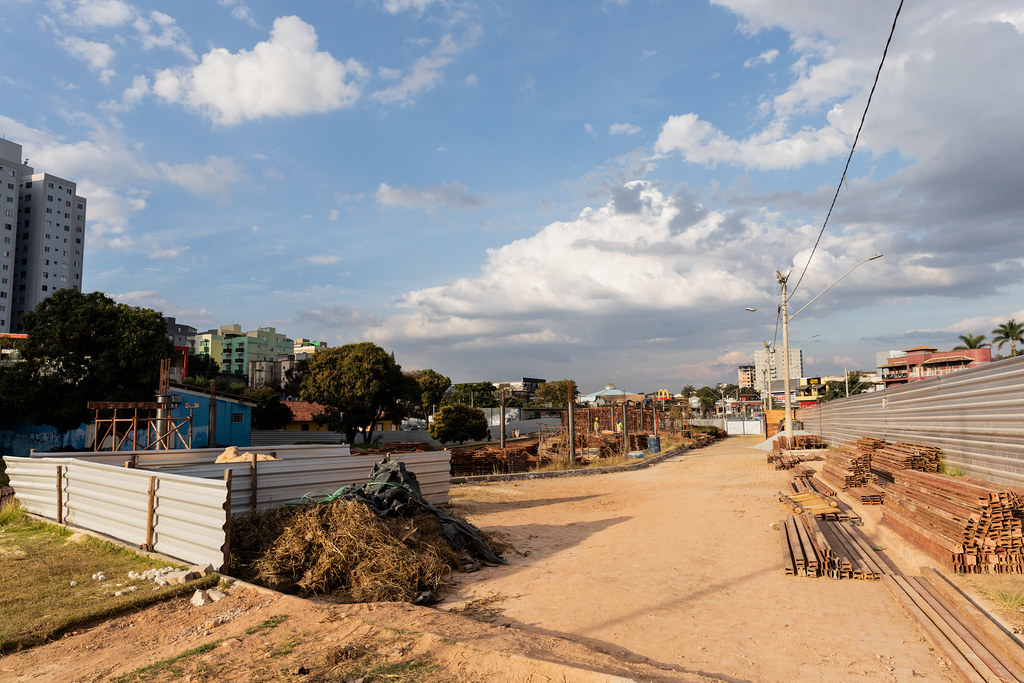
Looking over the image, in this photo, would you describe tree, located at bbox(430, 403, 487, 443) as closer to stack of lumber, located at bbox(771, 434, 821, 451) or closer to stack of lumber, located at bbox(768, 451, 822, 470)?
stack of lumber, located at bbox(771, 434, 821, 451)

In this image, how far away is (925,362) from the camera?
98.8 metres

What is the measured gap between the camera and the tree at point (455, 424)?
124 feet

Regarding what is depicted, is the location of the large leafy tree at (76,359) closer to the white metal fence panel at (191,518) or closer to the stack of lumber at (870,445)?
the white metal fence panel at (191,518)

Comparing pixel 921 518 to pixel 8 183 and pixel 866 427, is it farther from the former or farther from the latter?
pixel 8 183

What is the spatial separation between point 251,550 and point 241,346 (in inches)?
5947

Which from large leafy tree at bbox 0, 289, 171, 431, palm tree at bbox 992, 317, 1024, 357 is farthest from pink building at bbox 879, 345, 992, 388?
large leafy tree at bbox 0, 289, 171, 431

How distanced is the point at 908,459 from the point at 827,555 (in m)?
6.32

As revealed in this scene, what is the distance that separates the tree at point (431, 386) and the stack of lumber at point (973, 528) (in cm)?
5800

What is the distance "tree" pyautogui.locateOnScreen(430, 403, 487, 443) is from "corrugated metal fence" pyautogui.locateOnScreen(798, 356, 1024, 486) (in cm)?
2478

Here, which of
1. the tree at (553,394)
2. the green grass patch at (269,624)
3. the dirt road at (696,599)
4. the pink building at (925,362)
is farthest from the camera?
the tree at (553,394)

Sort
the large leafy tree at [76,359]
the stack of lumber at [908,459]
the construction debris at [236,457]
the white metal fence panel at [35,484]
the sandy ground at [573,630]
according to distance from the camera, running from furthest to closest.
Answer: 1. the large leafy tree at [76,359]
2. the stack of lumber at [908,459]
3. the construction debris at [236,457]
4. the white metal fence panel at [35,484]
5. the sandy ground at [573,630]

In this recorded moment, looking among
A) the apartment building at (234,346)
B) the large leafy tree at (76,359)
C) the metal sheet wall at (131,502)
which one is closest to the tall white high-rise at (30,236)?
the apartment building at (234,346)

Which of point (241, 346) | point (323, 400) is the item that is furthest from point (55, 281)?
point (323, 400)

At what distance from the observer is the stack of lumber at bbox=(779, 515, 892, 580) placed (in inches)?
323
